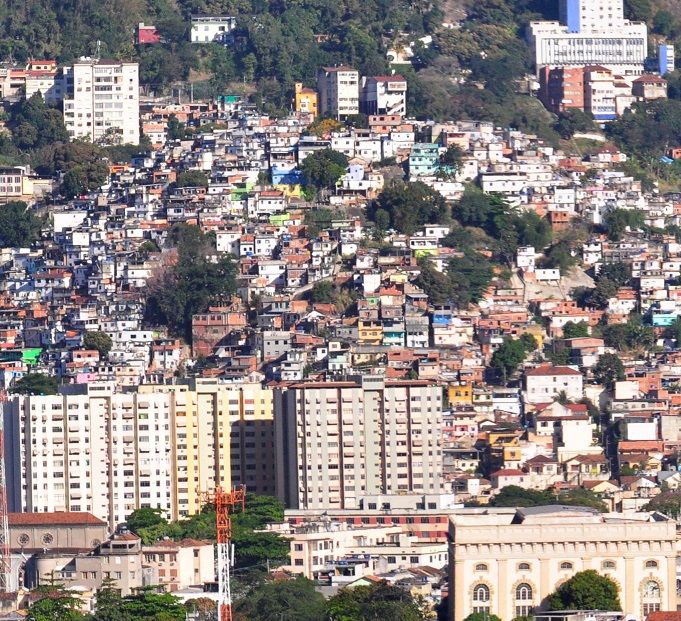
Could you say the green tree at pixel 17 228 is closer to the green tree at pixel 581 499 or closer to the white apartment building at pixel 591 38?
A: the white apartment building at pixel 591 38

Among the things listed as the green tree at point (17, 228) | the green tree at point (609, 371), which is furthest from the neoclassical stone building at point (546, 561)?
the green tree at point (17, 228)

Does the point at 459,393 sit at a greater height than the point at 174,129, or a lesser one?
lesser

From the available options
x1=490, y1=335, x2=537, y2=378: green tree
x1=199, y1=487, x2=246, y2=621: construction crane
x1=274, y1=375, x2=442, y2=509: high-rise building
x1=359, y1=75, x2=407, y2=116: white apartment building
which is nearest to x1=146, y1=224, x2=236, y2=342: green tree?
x1=490, y1=335, x2=537, y2=378: green tree

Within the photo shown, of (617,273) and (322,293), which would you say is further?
(617,273)

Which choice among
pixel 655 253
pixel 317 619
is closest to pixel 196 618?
pixel 317 619

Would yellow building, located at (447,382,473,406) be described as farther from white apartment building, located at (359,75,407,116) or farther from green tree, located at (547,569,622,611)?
green tree, located at (547,569,622,611)

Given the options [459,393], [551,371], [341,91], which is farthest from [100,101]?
[551,371]

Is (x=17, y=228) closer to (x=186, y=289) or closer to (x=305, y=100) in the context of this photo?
(x=186, y=289)
